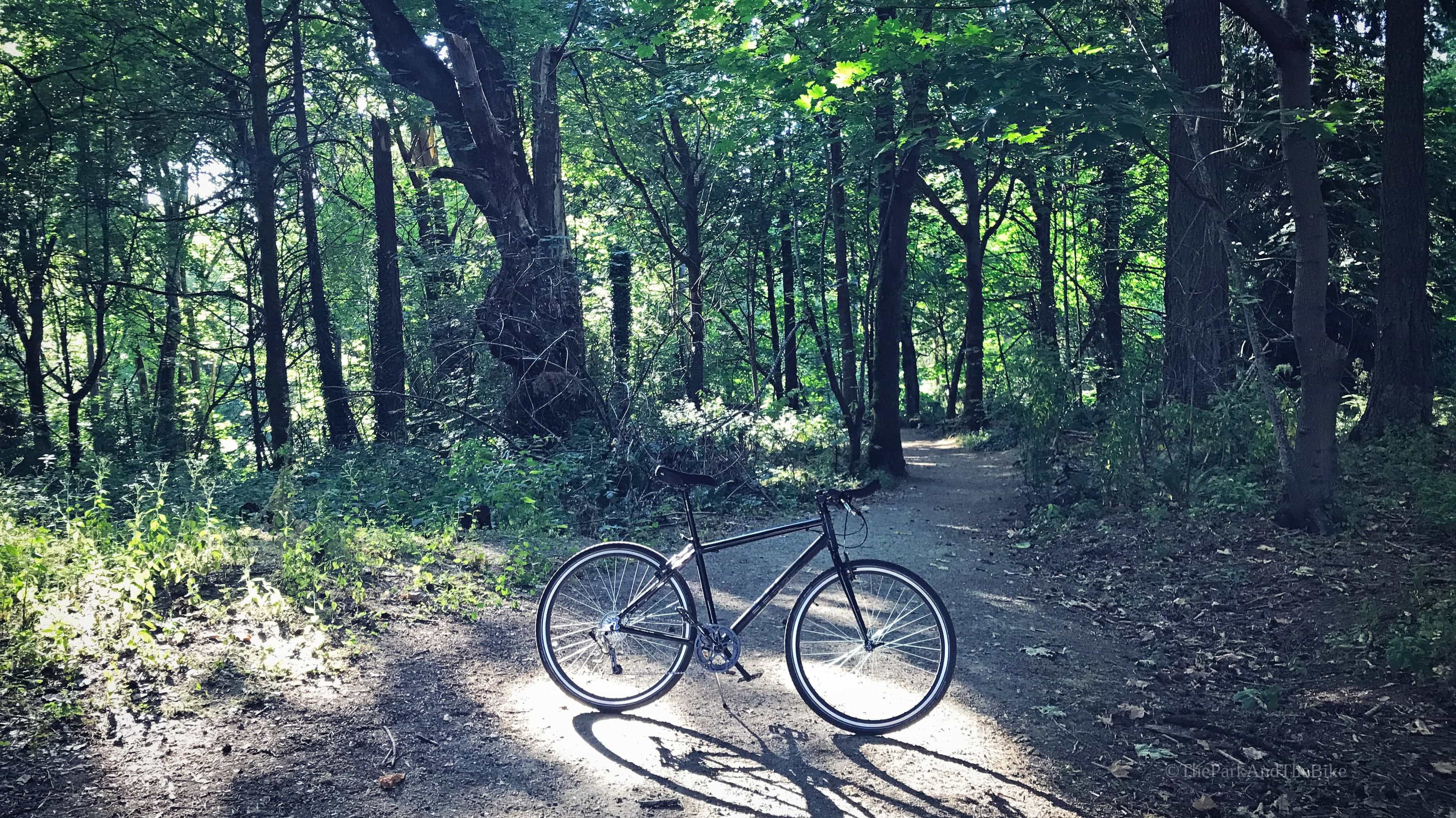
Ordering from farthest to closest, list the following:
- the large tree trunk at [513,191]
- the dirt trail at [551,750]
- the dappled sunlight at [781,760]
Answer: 1. the large tree trunk at [513,191]
2. the dappled sunlight at [781,760]
3. the dirt trail at [551,750]

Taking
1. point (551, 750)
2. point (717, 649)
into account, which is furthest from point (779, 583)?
point (551, 750)

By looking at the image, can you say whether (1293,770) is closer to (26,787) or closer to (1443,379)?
(26,787)

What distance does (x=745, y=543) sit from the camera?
15.0ft

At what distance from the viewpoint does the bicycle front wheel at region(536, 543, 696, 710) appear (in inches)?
180

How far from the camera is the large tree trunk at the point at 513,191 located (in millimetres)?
11945

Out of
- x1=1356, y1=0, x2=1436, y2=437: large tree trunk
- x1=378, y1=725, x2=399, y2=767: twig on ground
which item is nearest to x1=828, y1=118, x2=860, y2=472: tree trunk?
x1=1356, y1=0, x2=1436, y2=437: large tree trunk

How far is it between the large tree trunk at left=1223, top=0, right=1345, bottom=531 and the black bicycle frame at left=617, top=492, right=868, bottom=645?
5.15 meters

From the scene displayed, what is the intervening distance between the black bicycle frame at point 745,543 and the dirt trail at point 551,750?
0.50 m

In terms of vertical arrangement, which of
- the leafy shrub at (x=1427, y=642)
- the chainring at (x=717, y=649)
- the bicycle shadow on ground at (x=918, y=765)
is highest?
the chainring at (x=717, y=649)

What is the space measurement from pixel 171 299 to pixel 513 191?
12.2m

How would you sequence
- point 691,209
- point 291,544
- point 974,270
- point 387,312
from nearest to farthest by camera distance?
point 291,544
point 387,312
point 691,209
point 974,270

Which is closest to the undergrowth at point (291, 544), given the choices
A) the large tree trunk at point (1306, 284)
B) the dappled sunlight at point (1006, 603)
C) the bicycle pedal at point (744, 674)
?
the bicycle pedal at point (744, 674)

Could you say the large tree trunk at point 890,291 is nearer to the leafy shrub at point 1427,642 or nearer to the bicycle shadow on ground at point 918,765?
the leafy shrub at point 1427,642

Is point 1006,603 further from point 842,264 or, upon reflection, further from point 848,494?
point 842,264
